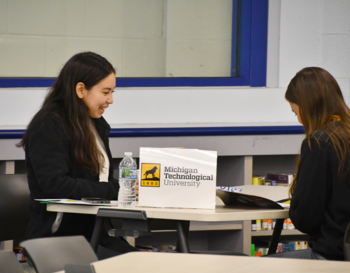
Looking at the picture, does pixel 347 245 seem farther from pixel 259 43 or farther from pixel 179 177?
pixel 259 43

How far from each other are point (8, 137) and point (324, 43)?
7.85 feet

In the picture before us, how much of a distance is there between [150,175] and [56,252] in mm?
698

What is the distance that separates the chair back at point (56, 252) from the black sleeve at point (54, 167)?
31.0 inches

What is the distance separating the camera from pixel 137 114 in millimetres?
3393

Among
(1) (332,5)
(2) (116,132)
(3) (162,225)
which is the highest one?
(1) (332,5)

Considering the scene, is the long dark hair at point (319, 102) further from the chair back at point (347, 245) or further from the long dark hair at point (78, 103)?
the long dark hair at point (78, 103)

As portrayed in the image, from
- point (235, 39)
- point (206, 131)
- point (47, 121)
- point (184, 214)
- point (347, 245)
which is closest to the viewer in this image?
point (347, 245)

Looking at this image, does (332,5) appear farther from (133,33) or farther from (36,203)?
(36,203)

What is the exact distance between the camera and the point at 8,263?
96 cm

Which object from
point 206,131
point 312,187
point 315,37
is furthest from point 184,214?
point 315,37

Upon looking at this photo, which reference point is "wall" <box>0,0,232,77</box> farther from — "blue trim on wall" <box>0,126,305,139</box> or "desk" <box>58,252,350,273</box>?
"desk" <box>58,252,350,273</box>

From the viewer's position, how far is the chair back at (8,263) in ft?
3.13

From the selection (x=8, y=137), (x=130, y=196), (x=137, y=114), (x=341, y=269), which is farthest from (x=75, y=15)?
(x=341, y=269)

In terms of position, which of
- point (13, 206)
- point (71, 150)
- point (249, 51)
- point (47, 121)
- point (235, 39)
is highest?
point (235, 39)
